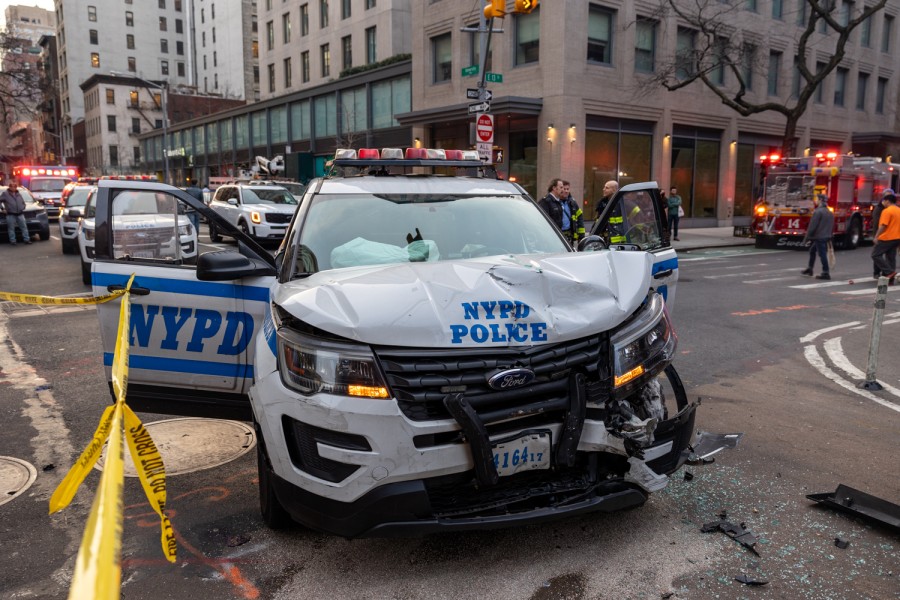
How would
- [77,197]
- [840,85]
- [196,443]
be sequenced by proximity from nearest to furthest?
[196,443] < [77,197] < [840,85]

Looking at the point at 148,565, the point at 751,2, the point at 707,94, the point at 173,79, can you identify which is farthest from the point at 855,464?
the point at 173,79

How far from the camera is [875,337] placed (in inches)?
237

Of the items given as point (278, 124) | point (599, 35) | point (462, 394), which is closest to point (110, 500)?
point (462, 394)

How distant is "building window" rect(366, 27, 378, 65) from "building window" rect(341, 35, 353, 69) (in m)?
1.66

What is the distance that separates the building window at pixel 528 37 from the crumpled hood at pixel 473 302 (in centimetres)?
2352

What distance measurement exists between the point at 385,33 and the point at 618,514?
37240 millimetres

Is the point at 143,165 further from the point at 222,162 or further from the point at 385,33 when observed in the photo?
the point at 385,33

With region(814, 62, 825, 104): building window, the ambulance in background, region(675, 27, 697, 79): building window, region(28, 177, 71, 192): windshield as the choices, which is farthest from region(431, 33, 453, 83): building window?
region(814, 62, 825, 104): building window

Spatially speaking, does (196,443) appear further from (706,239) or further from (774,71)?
(774,71)

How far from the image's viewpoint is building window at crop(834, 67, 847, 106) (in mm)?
35719

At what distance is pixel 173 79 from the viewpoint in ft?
305

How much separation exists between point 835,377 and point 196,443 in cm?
595

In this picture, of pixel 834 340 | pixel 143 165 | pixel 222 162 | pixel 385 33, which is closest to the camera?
pixel 834 340

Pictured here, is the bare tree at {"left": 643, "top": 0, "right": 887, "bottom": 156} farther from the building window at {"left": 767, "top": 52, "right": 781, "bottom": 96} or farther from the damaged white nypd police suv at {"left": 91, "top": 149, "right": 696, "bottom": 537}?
the damaged white nypd police suv at {"left": 91, "top": 149, "right": 696, "bottom": 537}
